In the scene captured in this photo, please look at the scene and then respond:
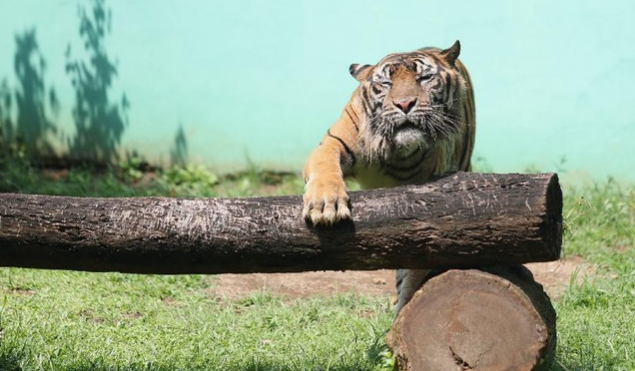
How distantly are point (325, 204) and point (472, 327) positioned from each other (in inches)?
28.4

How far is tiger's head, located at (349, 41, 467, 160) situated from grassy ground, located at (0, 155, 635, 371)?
38.9 inches

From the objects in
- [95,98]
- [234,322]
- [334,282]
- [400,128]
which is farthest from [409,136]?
[95,98]

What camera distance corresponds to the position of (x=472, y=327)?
11.9ft

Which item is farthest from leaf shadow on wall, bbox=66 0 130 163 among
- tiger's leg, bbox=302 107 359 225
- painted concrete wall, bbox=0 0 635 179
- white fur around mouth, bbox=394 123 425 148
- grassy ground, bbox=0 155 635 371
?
white fur around mouth, bbox=394 123 425 148

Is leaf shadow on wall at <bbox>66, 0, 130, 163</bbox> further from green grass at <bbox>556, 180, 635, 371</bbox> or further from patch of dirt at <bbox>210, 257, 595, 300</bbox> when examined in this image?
green grass at <bbox>556, 180, 635, 371</bbox>

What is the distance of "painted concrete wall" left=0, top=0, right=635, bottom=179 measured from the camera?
7.51 metres

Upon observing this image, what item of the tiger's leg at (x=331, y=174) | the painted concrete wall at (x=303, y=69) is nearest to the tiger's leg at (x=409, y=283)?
the tiger's leg at (x=331, y=174)

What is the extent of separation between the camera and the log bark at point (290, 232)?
3.64 meters

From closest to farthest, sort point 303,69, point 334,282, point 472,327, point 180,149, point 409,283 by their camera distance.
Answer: point 472,327 < point 409,283 < point 334,282 < point 303,69 < point 180,149

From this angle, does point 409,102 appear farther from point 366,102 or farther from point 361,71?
point 361,71

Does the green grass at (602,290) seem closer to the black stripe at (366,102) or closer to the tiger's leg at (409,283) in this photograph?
the tiger's leg at (409,283)

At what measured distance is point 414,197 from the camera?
3.71 meters

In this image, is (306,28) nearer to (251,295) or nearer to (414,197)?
(251,295)

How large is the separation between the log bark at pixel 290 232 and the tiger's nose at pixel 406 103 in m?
0.57
